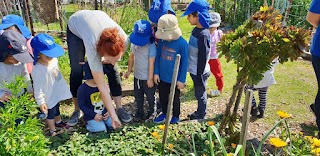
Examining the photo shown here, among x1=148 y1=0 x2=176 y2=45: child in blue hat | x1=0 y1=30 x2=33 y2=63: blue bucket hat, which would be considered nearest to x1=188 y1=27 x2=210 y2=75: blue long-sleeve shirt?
x1=148 y1=0 x2=176 y2=45: child in blue hat

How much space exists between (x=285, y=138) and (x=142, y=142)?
1219 mm

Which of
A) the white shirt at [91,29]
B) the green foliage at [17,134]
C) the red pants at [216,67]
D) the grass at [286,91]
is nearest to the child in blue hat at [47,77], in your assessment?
the white shirt at [91,29]

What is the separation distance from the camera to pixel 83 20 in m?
2.97

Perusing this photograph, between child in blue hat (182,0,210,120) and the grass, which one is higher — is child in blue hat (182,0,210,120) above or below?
above

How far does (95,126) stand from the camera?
10.2 ft

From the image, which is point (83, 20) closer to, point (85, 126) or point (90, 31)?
point (90, 31)

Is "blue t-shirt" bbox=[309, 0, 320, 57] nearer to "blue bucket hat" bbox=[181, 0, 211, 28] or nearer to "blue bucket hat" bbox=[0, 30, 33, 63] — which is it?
"blue bucket hat" bbox=[181, 0, 211, 28]

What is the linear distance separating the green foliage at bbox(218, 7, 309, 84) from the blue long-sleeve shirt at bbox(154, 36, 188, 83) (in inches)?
26.1

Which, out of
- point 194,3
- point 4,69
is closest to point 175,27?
point 194,3

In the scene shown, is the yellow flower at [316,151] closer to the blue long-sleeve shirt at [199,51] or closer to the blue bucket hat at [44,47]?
the blue long-sleeve shirt at [199,51]

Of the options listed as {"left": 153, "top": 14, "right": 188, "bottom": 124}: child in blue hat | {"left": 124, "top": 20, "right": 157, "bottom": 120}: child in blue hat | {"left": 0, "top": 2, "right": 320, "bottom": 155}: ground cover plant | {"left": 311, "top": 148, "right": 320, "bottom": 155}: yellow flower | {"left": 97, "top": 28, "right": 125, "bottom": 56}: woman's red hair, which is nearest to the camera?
{"left": 311, "top": 148, "right": 320, "bottom": 155}: yellow flower

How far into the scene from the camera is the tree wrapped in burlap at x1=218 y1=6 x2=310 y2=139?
2385 mm

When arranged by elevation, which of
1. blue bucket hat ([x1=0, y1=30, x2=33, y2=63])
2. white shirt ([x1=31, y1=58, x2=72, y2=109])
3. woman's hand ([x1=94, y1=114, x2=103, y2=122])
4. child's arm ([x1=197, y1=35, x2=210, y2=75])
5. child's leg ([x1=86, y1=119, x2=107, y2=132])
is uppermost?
blue bucket hat ([x1=0, y1=30, x2=33, y2=63])

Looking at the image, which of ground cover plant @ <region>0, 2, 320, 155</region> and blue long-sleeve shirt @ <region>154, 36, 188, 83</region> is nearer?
ground cover plant @ <region>0, 2, 320, 155</region>
